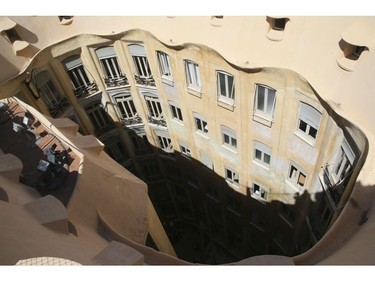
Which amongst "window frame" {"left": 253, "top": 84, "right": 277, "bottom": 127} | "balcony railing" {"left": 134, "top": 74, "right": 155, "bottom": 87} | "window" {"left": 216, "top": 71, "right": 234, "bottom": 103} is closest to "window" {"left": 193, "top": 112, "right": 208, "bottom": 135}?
"window" {"left": 216, "top": 71, "right": 234, "bottom": 103}

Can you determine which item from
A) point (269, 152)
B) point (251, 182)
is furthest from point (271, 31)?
point (251, 182)

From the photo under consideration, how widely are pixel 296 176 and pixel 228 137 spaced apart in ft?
17.9

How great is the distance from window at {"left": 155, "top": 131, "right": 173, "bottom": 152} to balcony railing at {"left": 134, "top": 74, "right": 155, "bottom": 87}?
5528 mm

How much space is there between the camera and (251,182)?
26.2 meters

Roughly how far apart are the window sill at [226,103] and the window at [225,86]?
6 centimetres

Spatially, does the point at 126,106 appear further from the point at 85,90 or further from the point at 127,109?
the point at 85,90

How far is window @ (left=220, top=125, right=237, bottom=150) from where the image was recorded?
2345 cm

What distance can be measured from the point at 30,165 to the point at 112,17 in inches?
447

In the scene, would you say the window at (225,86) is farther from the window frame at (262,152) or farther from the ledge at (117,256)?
the ledge at (117,256)

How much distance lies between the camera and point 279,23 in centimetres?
1672

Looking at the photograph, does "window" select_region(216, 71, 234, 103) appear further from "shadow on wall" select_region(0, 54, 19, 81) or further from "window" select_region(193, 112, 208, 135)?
"shadow on wall" select_region(0, 54, 19, 81)

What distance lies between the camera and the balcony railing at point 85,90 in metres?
25.6

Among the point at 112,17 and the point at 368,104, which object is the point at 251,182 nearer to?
the point at 368,104

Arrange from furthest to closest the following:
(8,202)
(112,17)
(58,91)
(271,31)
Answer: (58,91) < (112,17) < (271,31) < (8,202)
